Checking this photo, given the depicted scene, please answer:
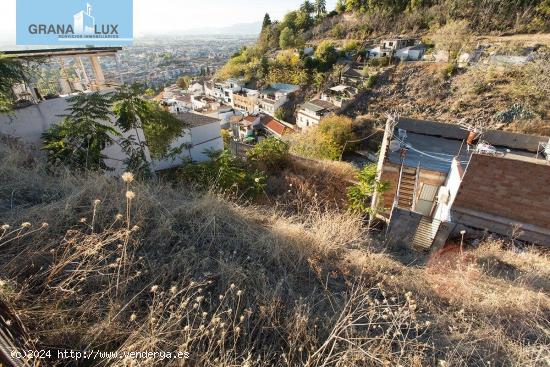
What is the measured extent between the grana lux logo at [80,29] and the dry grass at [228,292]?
877 cm

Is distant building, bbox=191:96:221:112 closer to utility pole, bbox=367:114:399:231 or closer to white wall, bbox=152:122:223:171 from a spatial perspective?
white wall, bbox=152:122:223:171

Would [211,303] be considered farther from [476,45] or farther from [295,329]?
[476,45]

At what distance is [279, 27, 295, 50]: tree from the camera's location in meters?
40.9

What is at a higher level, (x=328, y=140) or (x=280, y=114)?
(x=280, y=114)

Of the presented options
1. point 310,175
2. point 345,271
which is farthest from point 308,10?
point 345,271

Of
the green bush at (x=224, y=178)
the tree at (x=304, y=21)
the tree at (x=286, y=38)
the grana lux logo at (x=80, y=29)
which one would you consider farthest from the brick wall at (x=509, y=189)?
the tree at (x=304, y=21)

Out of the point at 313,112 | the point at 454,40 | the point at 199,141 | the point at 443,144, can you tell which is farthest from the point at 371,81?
the point at 199,141

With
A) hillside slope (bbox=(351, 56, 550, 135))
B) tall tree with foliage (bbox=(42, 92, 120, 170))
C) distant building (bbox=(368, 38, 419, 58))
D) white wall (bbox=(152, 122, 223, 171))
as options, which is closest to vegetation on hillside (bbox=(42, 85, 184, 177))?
tall tree with foliage (bbox=(42, 92, 120, 170))

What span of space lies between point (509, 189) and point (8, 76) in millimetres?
11366

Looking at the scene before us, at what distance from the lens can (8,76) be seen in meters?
5.55

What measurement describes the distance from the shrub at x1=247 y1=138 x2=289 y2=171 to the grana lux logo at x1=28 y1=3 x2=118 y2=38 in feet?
24.4

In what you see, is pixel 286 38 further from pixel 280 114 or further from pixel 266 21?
pixel 280 114

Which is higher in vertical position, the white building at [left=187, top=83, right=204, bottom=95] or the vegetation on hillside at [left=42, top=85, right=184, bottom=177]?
the white building at [left=187, top=83, right=204, bottom=95]

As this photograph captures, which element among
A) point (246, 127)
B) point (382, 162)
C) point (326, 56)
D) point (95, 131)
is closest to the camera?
point (95, 131)
